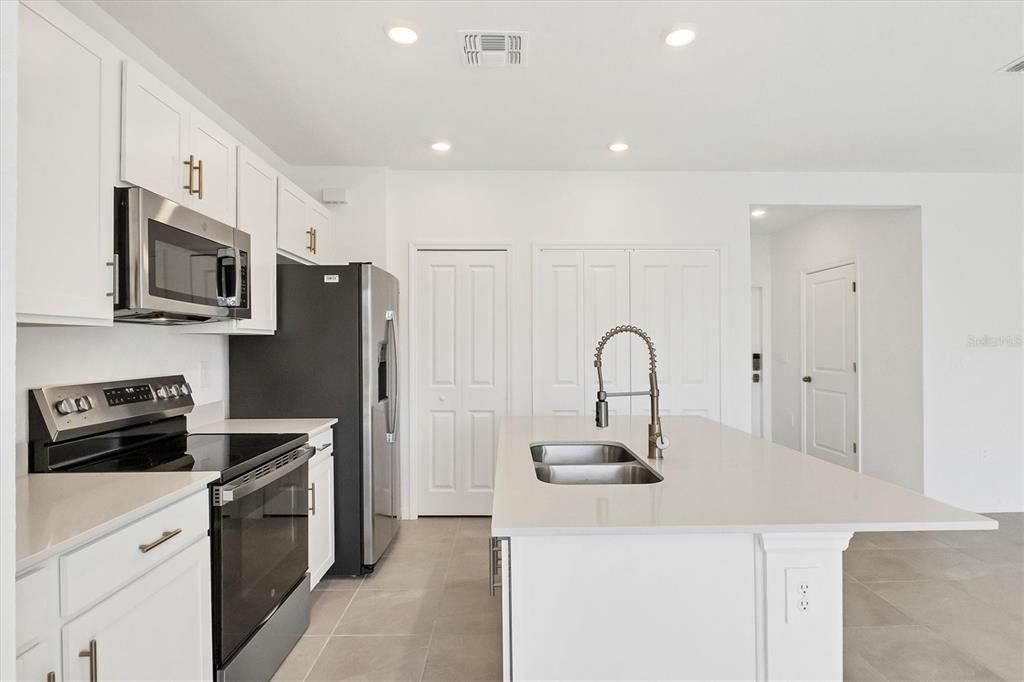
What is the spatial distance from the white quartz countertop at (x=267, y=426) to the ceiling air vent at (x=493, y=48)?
6.21 ft

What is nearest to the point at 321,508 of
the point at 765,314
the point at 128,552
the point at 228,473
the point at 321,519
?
the point at 321,519

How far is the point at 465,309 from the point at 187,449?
7.86ft

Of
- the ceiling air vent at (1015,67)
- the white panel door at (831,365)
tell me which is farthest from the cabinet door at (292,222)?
the white panel door at (831,365)

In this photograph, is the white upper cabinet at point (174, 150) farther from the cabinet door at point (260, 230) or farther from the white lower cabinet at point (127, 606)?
the white lower cabinet at point (127, 606)

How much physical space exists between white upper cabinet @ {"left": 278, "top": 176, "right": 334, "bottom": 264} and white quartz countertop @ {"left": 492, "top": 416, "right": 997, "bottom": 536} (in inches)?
75.3

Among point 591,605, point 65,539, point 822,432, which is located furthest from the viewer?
point 822,432

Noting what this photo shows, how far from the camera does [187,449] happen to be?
2.29 m

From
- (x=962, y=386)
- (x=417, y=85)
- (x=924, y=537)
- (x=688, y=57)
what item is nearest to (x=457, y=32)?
(x=417, y=85)

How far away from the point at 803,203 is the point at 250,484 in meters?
4.30

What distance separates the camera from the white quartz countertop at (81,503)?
1188 mm

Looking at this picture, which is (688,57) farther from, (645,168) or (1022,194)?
(1022,194)

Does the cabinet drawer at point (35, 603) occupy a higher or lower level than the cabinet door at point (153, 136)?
lower

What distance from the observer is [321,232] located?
12.8 feet

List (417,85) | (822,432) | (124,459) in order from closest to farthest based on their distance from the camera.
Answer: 1. (124,459)
2. (417,85)
3. (822,432)
